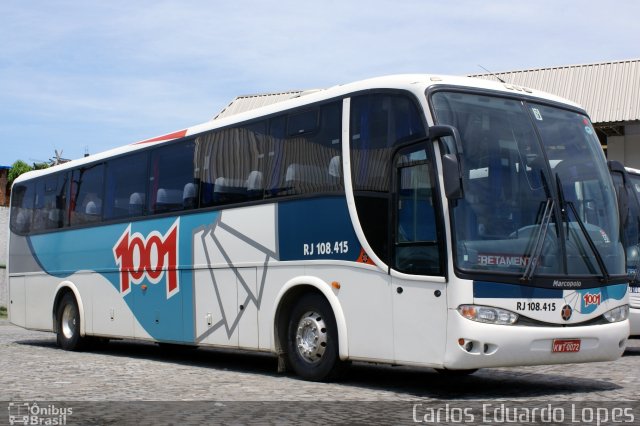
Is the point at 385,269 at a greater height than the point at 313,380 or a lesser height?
greater

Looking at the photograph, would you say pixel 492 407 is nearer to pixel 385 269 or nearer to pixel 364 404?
pixel 364 404

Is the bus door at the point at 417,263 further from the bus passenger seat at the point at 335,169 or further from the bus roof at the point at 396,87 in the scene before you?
the bus passenger seat at the point at 335,169

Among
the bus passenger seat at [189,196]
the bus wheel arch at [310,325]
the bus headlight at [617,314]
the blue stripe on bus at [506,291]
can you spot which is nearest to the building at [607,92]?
Answer: the bus passenger seat at [189,196]

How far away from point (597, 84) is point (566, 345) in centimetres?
2860

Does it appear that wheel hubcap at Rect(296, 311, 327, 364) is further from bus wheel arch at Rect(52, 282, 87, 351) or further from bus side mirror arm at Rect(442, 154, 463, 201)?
bus wheel arch at Rect(52, 282, 87, 351)

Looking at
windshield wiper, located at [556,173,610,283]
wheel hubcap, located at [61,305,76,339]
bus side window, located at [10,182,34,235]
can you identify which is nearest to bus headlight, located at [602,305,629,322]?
windshield wiper, located at [556,173,610,283]

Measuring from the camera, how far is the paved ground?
914cm

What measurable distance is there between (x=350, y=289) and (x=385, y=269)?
69 cm

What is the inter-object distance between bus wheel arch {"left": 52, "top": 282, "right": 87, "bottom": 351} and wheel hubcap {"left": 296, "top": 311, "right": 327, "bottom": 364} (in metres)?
6.98

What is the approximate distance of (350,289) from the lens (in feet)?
35.7

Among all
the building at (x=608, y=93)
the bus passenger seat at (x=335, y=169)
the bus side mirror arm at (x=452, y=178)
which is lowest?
the bus side mirror arm at (x=452, y=178)

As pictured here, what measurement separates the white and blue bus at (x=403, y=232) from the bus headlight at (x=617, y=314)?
22mm

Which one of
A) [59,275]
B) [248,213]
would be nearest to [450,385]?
[248,213]

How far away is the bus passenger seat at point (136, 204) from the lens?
15602 mm
